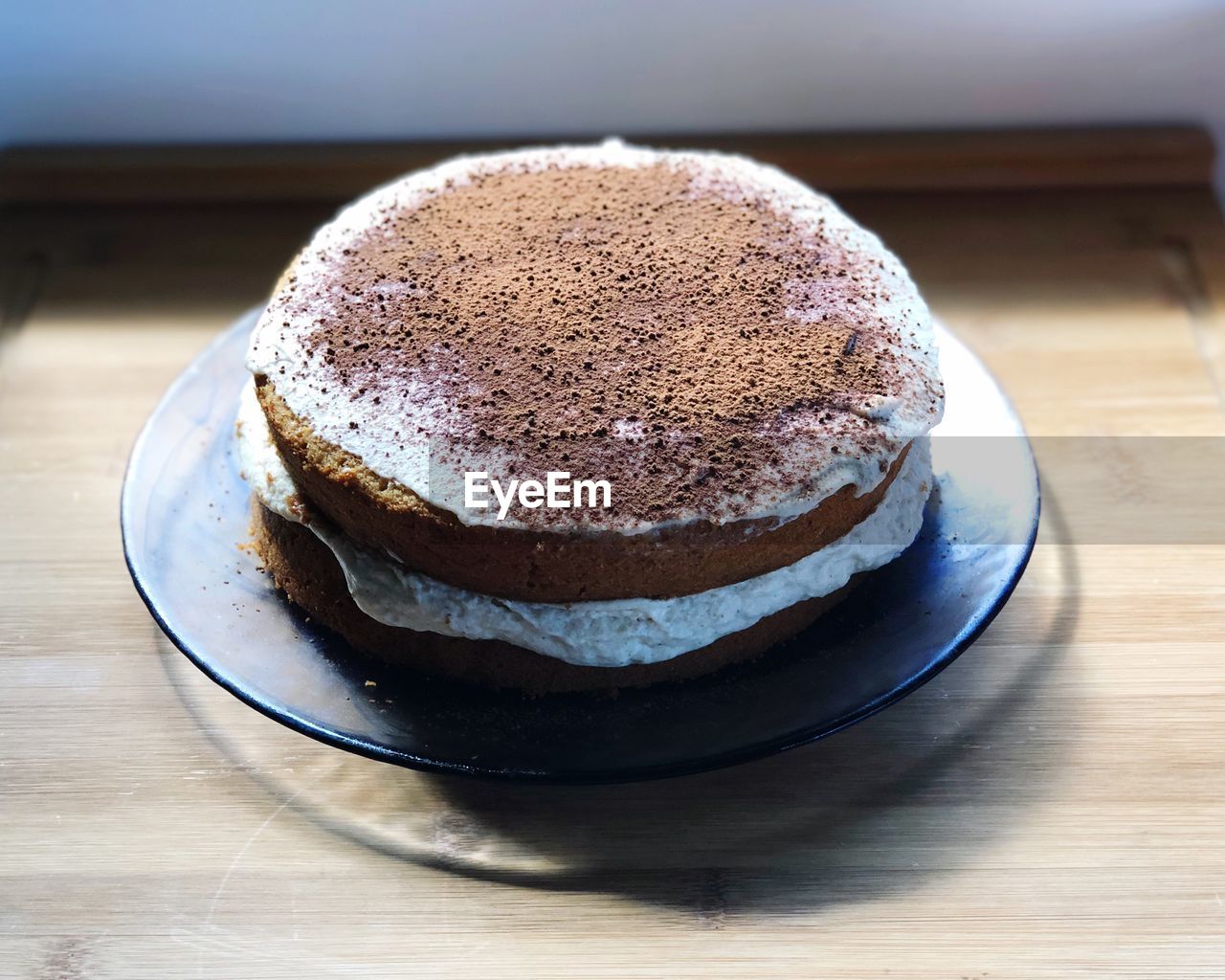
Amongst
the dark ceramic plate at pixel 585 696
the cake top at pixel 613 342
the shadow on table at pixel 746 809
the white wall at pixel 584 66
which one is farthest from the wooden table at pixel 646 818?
the white wall at pixel 584 66

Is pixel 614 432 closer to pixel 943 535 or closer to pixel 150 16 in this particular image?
pixel 943 535

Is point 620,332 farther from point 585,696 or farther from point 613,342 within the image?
point 585,696

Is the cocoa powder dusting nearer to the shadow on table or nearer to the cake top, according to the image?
the cake top

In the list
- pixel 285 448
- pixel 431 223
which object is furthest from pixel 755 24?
pixel 285 448

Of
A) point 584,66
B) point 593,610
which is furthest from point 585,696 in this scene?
point 584,66

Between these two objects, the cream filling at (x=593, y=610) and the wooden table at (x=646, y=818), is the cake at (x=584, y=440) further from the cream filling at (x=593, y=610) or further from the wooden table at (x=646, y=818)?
the wooden table at (x=646, y=818)

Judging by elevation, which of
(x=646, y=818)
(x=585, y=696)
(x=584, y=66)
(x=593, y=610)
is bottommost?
(x=646, y=818)

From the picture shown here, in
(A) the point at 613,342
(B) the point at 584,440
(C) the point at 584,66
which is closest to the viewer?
(B) the point at 584,440
